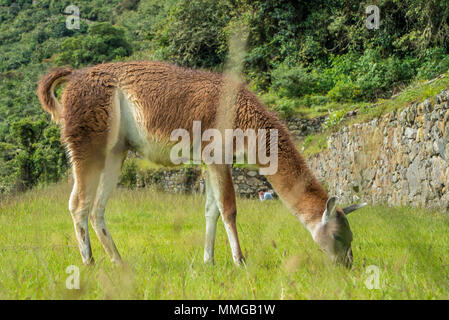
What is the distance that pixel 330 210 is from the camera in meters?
3.78

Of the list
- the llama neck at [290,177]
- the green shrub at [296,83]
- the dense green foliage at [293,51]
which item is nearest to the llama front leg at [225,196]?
the llama neck at [290,177]

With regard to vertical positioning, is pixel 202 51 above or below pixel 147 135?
above

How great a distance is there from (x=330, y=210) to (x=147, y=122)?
1959mm

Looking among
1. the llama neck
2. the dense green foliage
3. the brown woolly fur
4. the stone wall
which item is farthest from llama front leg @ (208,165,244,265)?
the dense green foliage

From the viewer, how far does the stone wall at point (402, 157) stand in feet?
24.6

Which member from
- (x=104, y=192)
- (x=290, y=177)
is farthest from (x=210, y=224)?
(x=104, y=192)

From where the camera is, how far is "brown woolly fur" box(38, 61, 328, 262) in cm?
400

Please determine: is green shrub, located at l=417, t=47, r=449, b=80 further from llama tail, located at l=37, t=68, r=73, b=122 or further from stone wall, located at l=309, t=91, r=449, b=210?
llama tail, located at l=37, t=68, r=73, b=122

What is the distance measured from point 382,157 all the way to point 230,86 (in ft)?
22.3

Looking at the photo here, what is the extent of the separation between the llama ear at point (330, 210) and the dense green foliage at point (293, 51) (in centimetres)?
1169

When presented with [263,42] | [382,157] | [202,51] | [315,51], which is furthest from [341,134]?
[202,51]

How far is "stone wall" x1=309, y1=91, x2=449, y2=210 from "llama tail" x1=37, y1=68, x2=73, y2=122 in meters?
4.05
